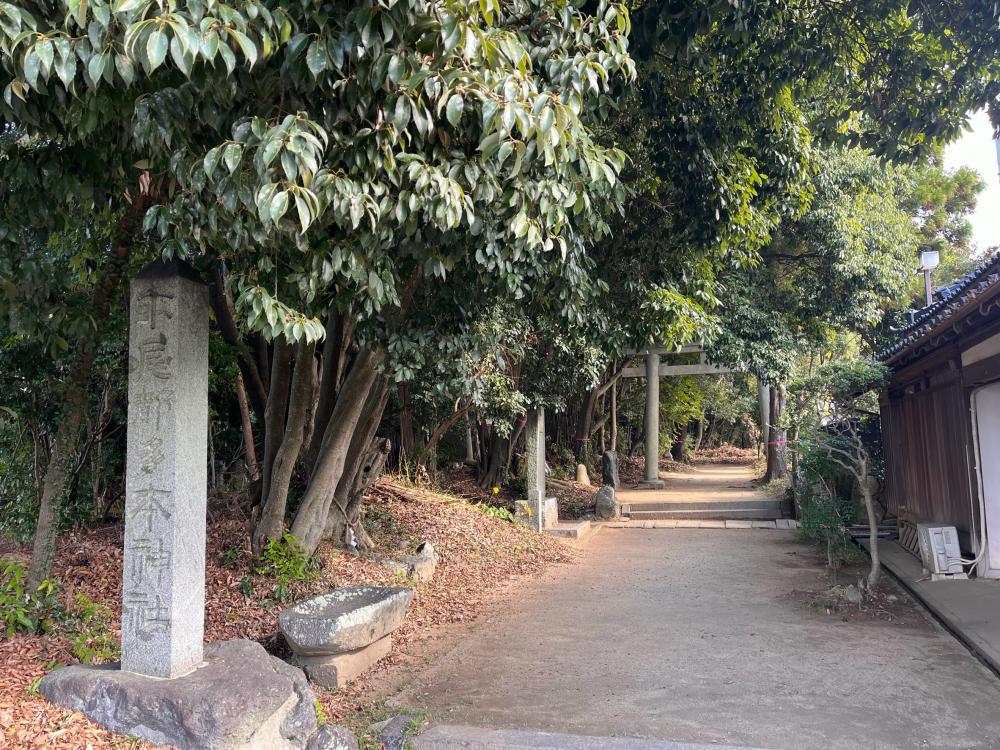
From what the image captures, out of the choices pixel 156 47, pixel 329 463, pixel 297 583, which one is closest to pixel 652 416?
pixel 329 463

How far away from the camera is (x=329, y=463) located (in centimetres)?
764

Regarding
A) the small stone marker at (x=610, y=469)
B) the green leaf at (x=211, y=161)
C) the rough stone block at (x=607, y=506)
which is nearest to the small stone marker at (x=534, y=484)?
the rough stone block at (x=607, y=506)

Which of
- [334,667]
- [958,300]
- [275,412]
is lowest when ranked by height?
[334,667]

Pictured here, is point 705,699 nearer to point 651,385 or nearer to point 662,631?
point 662,631

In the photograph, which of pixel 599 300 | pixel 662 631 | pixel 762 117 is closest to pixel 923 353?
pixel 762 117

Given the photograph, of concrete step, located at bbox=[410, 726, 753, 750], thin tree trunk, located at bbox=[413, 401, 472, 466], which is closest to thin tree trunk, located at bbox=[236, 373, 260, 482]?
thin tree trunk, located at bbox=[413, 401, 472, 466]

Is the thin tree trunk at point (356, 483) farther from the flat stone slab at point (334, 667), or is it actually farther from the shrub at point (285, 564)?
the flat stone slab at point (334, 667)

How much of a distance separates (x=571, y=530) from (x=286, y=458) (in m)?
6.67

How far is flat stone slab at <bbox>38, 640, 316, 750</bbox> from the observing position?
3.65 meters

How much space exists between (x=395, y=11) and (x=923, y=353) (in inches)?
310

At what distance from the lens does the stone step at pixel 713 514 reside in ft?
48.3

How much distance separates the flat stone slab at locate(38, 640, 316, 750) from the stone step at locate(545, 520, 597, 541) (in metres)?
8.68

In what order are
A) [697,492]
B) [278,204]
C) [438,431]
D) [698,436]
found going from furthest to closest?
[698,436] < [697,492] < [438,431] < [278,204]

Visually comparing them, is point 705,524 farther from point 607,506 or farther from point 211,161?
point 211,161
